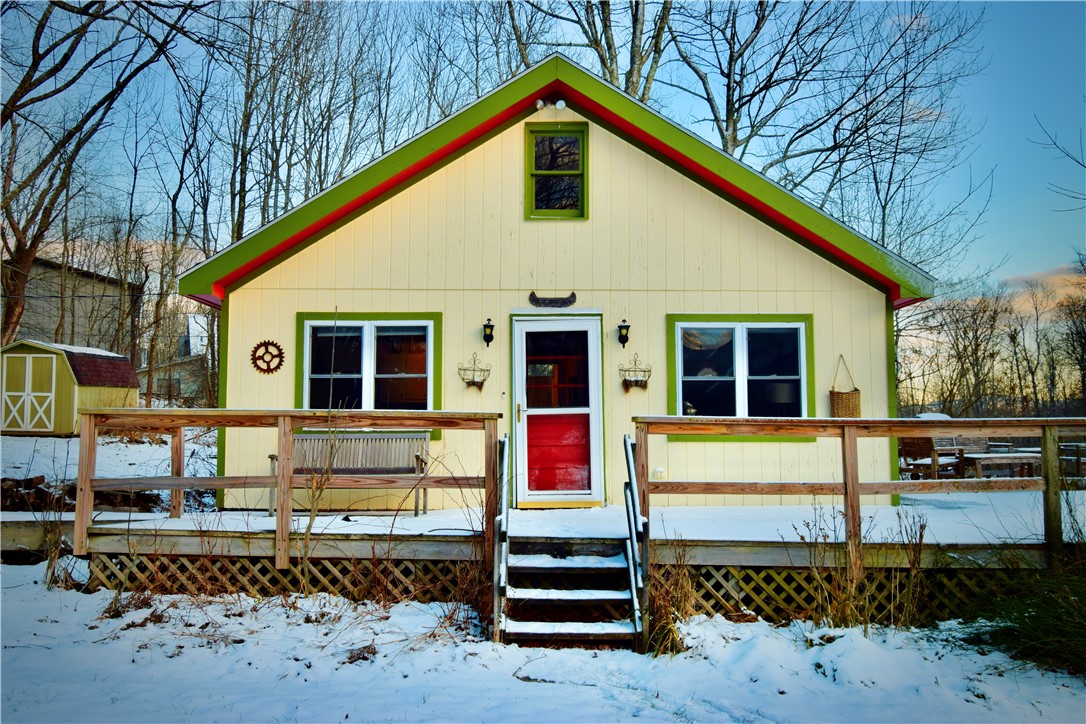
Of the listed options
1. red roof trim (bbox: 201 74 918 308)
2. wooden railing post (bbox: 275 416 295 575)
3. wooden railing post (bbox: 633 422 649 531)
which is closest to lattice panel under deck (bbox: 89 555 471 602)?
wooden railing post (bbox: 275 416 295 575)

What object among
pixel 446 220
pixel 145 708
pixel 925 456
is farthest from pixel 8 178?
pixel 925 456

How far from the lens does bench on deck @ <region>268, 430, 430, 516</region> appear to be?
7121 mm

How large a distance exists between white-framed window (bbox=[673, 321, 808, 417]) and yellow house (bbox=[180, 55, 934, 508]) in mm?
22

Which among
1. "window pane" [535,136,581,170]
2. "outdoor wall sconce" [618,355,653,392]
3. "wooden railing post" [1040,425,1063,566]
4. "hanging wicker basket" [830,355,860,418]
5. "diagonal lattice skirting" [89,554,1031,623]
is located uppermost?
"window pane" [535,136,581,170]

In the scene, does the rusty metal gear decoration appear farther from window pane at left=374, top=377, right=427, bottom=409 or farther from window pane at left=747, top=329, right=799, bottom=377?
window pane at left=747, top=329, right=799, bottom=377

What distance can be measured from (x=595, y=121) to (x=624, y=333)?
2429 millimetres

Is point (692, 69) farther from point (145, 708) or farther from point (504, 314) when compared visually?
point (145, 708)

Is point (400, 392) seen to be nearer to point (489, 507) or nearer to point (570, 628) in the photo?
point (489, 507)

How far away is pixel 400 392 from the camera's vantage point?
760 centimetres

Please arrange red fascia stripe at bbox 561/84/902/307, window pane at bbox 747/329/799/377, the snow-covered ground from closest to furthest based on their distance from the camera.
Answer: the snow-covered ground → red fascia stripe at bbox 561/84/902/307 → window pane at bbox 747/329/799/377

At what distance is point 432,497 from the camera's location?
24.5ft

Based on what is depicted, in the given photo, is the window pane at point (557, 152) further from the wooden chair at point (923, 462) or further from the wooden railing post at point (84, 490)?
the wooden chair at point (923, 462)

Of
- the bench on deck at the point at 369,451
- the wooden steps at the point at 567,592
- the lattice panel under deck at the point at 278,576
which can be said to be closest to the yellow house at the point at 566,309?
the bench on deck at the point at 369,451

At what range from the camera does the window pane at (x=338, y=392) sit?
7562 millimetres
